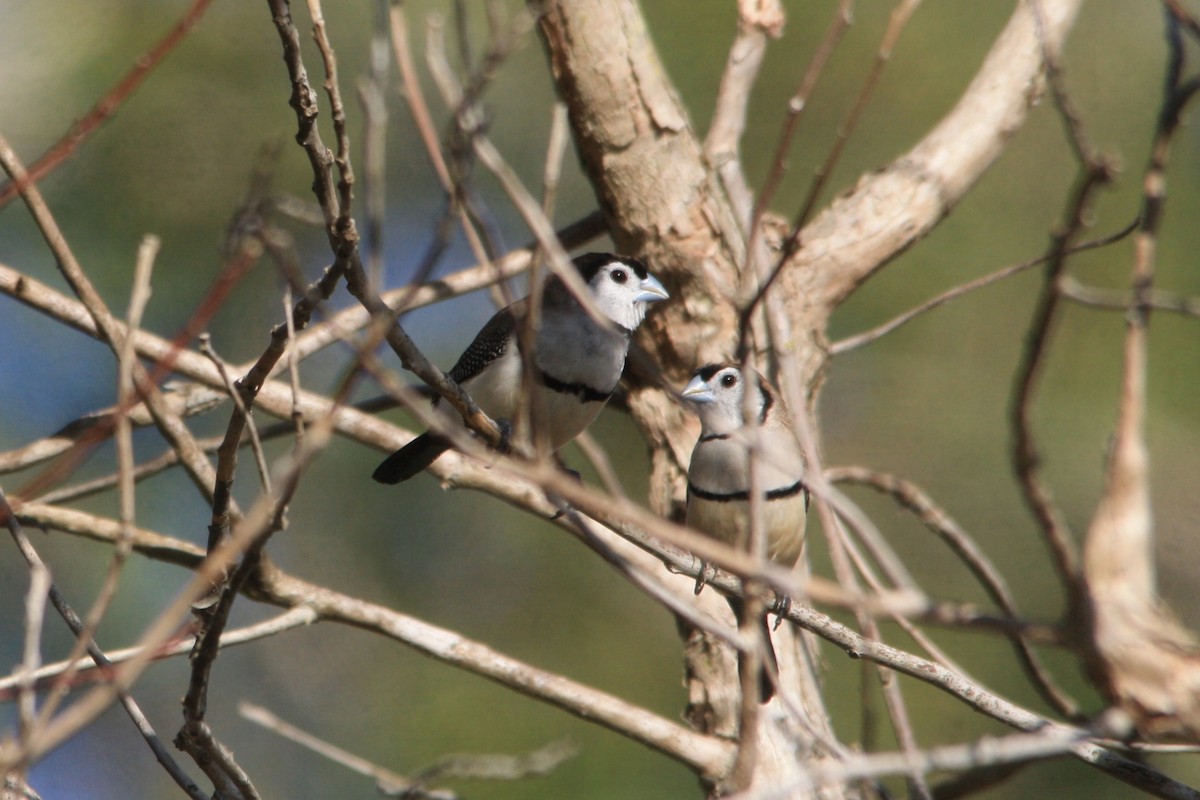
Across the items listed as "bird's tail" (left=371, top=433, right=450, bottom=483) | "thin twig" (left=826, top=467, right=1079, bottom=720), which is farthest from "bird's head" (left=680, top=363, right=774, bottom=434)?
"bird's tail" (left=371, top=433, right=450, bottom=483)

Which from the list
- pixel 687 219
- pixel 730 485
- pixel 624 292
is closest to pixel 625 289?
pixel 624 292

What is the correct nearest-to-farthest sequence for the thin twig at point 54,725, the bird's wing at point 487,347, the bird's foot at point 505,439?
the thin twig at point 54,725, the bird's foot at point 505,439, the bird's wing at point 487,347

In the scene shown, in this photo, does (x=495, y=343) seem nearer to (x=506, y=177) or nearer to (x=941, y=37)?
(x=506, y=177)

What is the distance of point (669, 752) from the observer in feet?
12.0

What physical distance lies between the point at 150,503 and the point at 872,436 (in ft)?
12.9

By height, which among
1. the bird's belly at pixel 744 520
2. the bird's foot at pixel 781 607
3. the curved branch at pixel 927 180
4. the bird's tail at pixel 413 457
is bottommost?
the bird's foot at pixel 781 607

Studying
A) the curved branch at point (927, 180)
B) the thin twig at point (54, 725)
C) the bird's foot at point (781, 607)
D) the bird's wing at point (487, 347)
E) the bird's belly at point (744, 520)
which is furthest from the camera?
the curved branch at point (927, 180)

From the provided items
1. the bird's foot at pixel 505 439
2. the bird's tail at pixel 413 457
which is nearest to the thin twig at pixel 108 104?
the bird's foot at pixel 505 439

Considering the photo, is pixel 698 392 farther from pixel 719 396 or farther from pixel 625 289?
pixel 625 289

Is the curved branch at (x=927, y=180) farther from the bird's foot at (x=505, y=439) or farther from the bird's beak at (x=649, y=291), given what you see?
the bird's foot at (x=505, y=439)

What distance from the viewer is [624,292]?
423 cm

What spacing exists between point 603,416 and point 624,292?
3.10m

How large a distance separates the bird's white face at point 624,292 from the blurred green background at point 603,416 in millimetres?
2324

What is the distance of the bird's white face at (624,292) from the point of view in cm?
421
